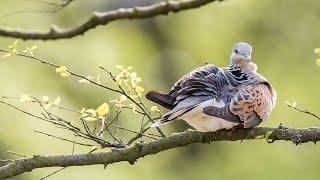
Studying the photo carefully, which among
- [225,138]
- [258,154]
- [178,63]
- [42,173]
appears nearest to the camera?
[225,138]

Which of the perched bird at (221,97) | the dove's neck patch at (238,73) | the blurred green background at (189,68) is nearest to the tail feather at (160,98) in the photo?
the perched bird at (221,97)

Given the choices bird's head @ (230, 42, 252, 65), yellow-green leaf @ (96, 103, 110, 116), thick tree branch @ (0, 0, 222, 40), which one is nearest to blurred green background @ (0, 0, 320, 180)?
bird's head @ (230, 42, 252, 65)

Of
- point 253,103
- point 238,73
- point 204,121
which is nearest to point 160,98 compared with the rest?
point 204,121

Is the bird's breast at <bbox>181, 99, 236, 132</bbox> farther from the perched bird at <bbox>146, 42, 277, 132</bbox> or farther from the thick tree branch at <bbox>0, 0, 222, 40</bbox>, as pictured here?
the thick tree branch at <bbox>0, 0, 222, 40</bbox>

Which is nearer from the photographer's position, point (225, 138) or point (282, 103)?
point (225, 138)

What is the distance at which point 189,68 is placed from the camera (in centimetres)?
1095

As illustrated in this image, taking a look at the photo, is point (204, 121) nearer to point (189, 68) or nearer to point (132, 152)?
point (132, 152)

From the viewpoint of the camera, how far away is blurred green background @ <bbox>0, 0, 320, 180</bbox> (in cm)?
907

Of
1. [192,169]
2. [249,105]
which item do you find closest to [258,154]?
[192,169]

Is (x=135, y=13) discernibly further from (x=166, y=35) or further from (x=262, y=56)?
(x=166, y=35)

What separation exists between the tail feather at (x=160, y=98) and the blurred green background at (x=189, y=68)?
5.40 metres

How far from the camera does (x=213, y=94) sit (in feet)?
11.4

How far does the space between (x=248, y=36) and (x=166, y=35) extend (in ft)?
5.18

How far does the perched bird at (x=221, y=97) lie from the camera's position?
10.7ft
